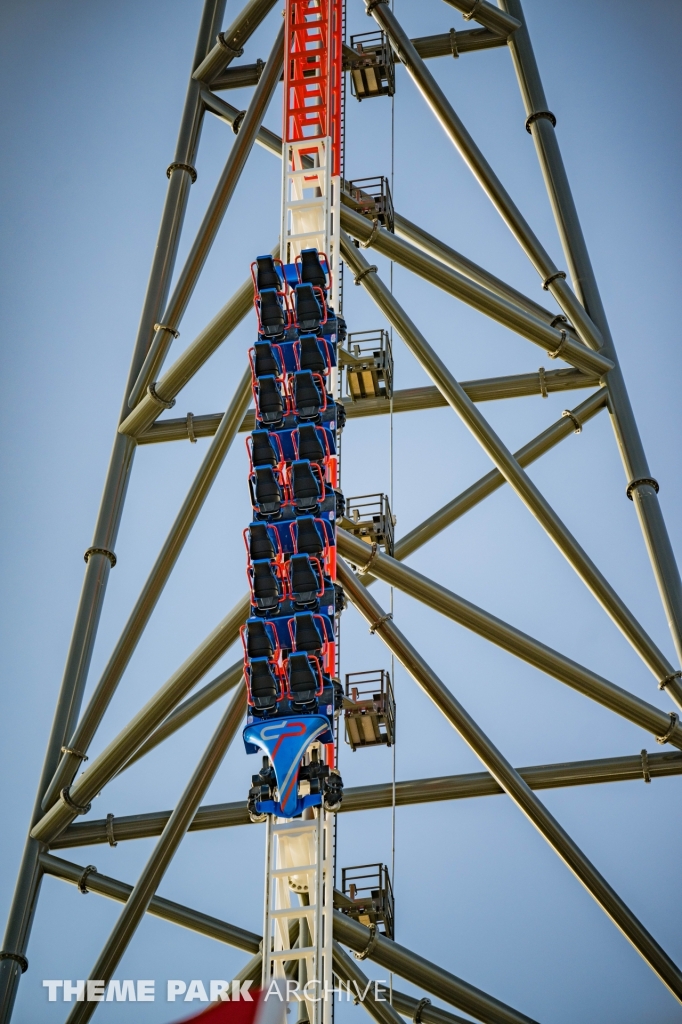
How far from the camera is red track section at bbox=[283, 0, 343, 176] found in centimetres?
2880

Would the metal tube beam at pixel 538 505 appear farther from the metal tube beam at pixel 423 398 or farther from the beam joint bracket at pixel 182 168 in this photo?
the beam joint bracket at pixel 182 168

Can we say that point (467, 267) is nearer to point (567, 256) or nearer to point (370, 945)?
point (567, 256)

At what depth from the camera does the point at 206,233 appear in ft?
94.2

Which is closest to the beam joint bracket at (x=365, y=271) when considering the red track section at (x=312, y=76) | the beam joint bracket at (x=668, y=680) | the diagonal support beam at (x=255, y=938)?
the red track section at (x=312, y=76)

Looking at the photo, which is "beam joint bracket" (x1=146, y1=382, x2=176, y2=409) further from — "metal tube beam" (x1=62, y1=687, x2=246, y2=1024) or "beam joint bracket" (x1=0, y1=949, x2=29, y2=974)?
"beam joint bracket" (x1=0, y1=949, x2=29, y2=974)

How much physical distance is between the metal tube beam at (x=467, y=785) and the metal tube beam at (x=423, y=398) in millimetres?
5841

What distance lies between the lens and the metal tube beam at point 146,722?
2497cm

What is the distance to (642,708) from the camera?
25328mm

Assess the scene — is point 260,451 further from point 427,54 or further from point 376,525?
point 427,54

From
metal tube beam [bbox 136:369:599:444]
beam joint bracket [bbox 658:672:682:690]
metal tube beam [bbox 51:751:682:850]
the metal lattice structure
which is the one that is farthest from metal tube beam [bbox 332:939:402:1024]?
metal tube beam [bbox 136:369:599:444]

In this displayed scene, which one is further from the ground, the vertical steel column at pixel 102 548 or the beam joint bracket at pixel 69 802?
the vertical steel column at pixel 102 548

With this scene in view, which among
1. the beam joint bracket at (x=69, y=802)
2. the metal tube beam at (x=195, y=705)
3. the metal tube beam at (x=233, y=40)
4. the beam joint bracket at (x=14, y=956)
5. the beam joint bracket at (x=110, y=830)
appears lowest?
the beam joint bracket at (x=14, y=956)

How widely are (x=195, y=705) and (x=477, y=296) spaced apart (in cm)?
727

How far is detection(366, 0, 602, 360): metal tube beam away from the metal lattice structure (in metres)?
0.03
